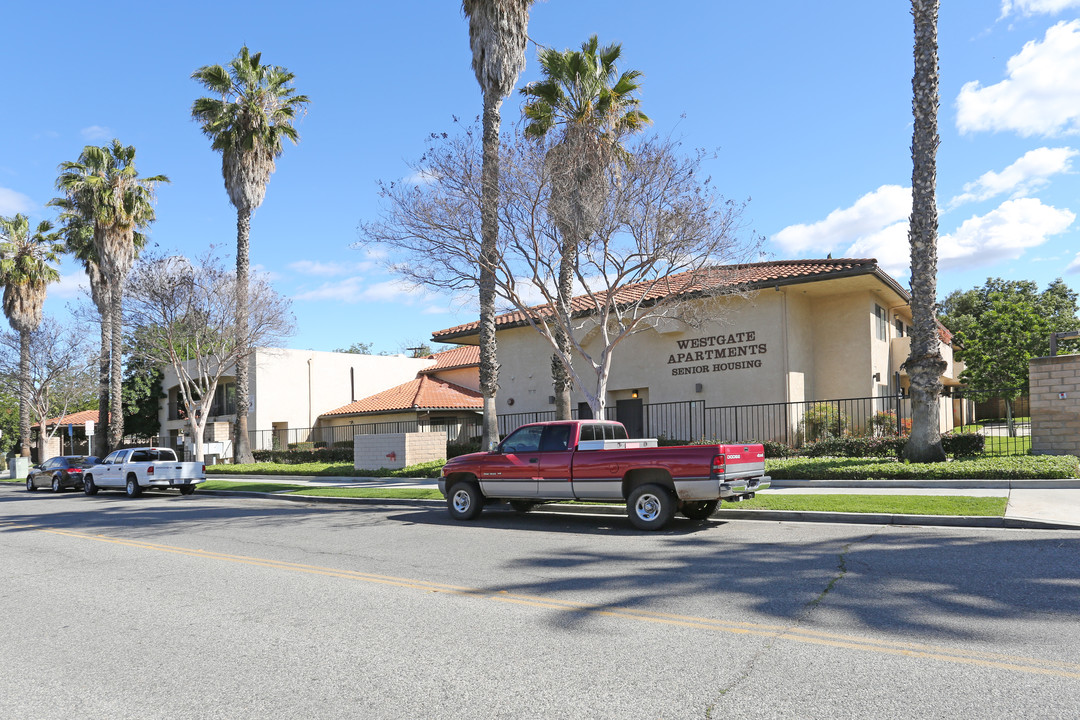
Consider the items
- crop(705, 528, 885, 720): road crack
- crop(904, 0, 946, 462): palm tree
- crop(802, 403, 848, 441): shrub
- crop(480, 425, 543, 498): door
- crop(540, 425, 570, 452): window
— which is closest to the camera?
crop(705, 528, 885, 720): road crack

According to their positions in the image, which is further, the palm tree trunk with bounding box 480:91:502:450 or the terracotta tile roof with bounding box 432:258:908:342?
the terracotta tile roof with bounding box 432:258:908:342

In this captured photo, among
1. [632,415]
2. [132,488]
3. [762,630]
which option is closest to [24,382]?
[132,488]

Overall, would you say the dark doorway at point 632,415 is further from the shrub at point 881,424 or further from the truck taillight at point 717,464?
the truck taillight at point 717,464

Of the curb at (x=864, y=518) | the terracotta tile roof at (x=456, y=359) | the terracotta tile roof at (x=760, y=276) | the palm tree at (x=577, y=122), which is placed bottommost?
the curb at (x=864, y=518)

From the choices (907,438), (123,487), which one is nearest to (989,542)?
(907,438)

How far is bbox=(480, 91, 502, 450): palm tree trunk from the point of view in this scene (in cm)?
1788

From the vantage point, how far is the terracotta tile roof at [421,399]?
3384cm

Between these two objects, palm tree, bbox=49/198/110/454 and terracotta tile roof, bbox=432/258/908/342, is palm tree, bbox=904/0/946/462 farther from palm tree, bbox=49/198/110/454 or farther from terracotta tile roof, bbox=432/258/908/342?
palm tree, bbox=49/198/110/454

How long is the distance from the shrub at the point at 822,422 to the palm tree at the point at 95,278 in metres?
31.4

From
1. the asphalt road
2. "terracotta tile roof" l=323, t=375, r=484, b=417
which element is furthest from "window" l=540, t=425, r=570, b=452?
"terracotta tile roof" l=323, t=375, r=484, b=417

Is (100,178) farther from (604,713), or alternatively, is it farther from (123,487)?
(604,713)

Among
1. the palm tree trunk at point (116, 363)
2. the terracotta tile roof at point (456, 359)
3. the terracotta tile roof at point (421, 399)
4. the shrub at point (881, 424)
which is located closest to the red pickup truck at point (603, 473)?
the shrub at point (881, 424)

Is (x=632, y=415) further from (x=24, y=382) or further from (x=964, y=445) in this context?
(x=24, y=382)

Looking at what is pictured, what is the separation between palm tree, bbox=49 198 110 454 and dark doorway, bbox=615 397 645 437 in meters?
25.0
